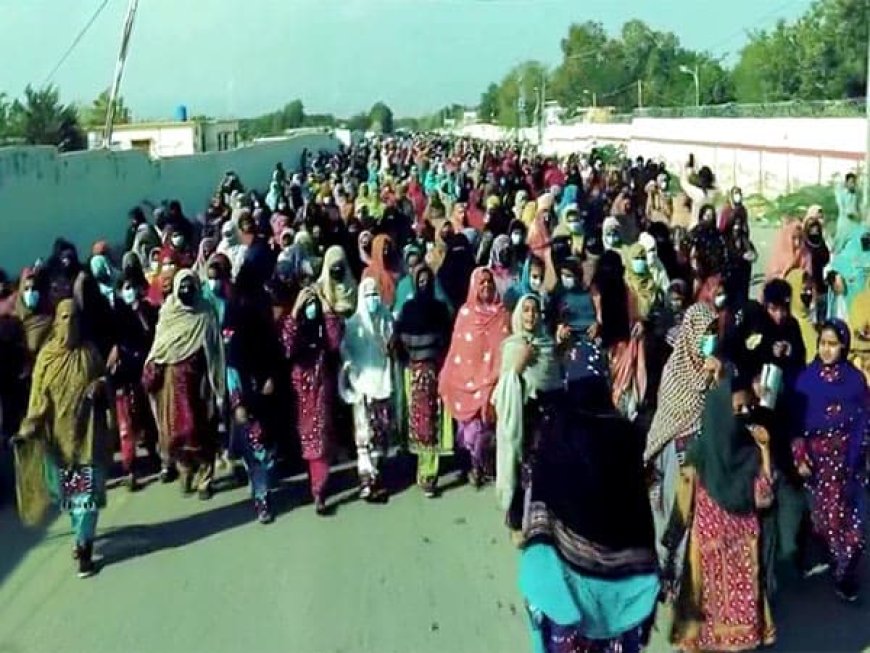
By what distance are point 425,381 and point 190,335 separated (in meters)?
1.39

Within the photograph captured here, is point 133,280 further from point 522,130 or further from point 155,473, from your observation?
point 522,130

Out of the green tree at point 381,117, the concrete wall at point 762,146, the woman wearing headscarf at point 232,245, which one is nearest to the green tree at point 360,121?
the green tree at point 381,117

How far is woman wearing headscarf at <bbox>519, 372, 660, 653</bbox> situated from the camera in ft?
12.6

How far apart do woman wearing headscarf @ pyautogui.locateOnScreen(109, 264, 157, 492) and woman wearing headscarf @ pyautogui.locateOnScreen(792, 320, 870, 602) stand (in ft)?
13.1

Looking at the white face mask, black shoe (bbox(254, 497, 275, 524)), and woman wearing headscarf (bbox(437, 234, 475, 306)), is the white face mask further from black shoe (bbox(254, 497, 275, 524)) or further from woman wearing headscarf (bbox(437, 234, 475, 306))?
woman wearing headscarf (bbox(437, 234, 475, 306))

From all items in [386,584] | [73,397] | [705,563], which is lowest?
[386,584]

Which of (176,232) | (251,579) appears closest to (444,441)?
(251,579)

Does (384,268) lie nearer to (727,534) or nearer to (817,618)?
(817,618)

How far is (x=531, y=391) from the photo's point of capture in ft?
21.3

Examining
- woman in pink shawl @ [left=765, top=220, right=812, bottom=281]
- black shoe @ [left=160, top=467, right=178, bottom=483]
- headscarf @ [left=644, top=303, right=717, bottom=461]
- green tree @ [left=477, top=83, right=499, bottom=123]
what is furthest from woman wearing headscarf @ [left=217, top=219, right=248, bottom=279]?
green tree @ [left=477, top=83, right=499, bottom=123]

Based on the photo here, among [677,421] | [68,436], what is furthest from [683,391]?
[68,436]

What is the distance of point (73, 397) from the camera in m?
6.12

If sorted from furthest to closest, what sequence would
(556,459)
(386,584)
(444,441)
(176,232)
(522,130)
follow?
(522,130)
(176,232)
(444,441)
(386,584)
(556,459)

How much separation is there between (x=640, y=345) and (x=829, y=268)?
3083 mm
